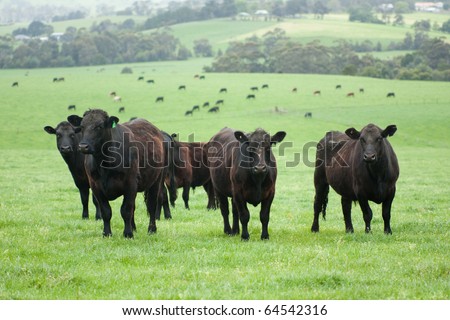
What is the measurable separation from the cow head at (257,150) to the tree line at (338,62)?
91.2 metres

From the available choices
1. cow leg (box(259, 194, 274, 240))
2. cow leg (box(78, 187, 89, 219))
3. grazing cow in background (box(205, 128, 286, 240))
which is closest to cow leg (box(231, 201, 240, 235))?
grazing cow in background (box(205, 128, 286, 240))

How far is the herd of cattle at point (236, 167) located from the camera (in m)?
12.7

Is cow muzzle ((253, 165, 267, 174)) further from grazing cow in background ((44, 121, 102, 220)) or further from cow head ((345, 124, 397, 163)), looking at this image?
grazing cow in background ((44, 121, 102, 220))

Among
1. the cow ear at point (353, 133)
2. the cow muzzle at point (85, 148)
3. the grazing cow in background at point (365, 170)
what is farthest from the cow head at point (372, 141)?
the cow muzzle at point (85, 148)

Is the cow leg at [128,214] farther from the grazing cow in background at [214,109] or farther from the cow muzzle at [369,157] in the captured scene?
the grazing cow in background at [214,109]

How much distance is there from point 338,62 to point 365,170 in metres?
108

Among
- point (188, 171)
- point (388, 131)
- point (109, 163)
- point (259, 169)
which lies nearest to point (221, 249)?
point (259, 169)

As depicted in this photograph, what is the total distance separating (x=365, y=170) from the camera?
43.5 feet

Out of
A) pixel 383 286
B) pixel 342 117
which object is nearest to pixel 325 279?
pixel 383 286

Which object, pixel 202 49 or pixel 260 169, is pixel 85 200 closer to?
pixel 260 169

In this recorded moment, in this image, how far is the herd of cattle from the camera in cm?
1266

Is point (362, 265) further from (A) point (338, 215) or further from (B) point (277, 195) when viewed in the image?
(B) point (277, 195)

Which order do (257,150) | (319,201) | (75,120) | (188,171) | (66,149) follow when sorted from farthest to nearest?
1. (188,171)
2. (66,149)
3. (319,201)
4. (75,120)
5. (257,150)

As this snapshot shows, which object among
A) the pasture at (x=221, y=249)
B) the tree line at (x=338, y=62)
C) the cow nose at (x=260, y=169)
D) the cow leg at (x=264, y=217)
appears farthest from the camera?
the tree line at (x=338, y=62)
